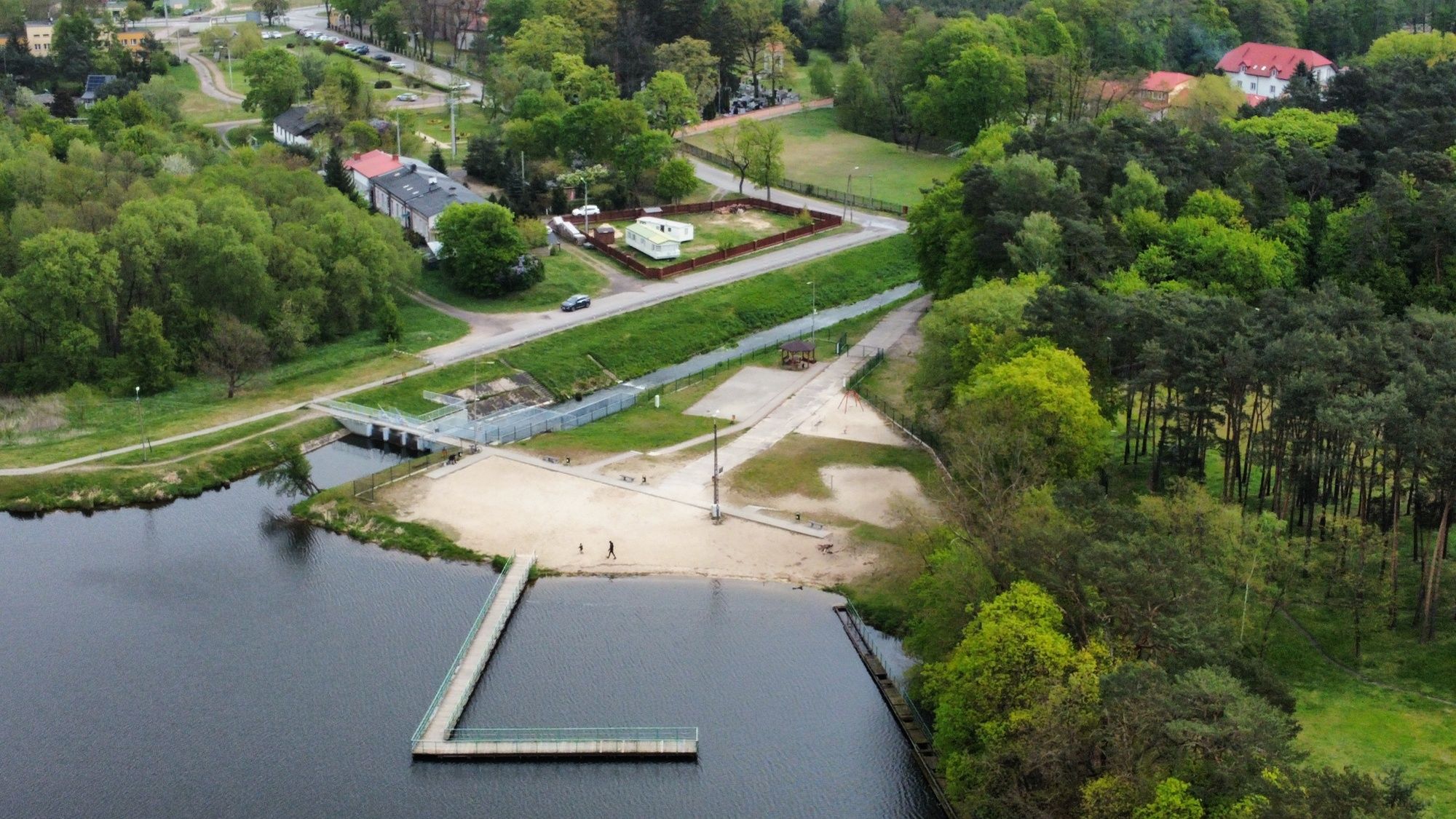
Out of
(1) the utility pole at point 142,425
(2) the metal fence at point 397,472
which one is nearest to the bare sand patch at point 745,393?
(2) the metal fence at point 397,472

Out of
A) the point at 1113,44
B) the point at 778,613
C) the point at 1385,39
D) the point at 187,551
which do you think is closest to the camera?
the point at 778,613

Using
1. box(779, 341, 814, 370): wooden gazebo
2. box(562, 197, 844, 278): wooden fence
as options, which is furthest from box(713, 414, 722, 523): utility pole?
box(562, 197, 844, 278): wooden fence

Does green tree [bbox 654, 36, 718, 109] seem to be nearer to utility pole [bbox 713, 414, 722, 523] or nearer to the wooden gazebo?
the wooden gazebo

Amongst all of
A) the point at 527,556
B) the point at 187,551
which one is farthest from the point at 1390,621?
the point at 187,551

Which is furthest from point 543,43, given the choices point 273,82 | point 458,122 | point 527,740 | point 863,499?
point 527,740

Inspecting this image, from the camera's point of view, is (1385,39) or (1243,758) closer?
(1243,758)

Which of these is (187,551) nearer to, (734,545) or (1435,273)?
(734,545)
